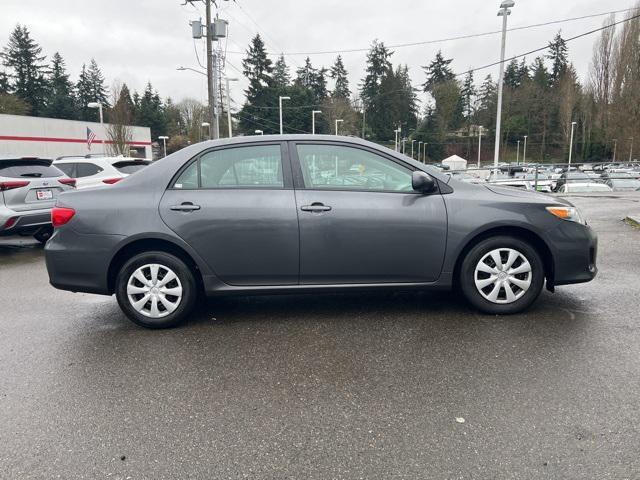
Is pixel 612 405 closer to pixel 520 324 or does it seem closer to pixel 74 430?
pixel 520 324

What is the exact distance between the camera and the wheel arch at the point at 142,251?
158 inches

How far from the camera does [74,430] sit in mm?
2566

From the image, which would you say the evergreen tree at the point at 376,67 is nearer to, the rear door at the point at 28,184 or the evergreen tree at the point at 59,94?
the evergreen tree at the point at 59,94

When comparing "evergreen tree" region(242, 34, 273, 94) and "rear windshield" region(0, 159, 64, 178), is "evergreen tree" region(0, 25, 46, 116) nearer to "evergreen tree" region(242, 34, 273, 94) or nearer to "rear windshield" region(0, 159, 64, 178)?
"evergreen tree" region(242, 34, 273, 94)

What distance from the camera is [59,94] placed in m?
71.1

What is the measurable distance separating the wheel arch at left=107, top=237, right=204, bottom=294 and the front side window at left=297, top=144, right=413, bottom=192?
1.20 meters

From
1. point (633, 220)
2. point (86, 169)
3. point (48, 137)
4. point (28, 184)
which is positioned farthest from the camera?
point (48, 137)

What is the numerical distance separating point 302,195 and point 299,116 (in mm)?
66205

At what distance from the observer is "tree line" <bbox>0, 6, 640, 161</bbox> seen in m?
53.8

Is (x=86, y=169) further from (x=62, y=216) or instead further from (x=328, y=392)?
(x=328, y=392)

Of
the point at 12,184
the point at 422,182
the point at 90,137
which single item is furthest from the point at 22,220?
the point at 90,137

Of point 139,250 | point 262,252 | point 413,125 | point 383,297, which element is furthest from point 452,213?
point 413,125

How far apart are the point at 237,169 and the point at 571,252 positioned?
2.97 metres

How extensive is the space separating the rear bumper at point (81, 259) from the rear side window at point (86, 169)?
6924mm
